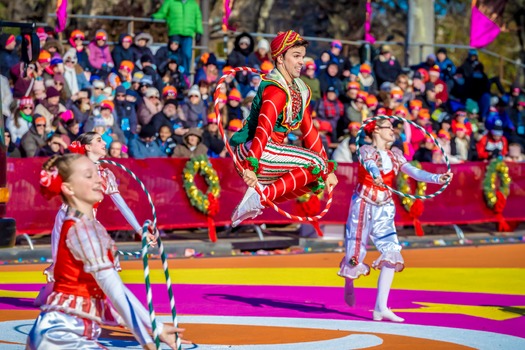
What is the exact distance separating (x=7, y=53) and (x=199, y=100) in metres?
3.36

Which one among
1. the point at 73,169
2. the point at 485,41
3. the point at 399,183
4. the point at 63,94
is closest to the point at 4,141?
the point at 63,94

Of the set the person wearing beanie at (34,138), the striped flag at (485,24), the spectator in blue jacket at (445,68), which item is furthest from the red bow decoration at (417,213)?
the striped flag at (485,24)

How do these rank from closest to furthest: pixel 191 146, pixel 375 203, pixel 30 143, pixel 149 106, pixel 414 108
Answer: pixel 375 203 → pixel 30 143 → pixel 191 146 → pixel 149 106 → pixel 414 108

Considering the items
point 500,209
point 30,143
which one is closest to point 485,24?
point 500,209

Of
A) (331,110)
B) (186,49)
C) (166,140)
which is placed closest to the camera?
(166,140)

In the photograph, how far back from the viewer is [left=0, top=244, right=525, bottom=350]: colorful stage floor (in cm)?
1068

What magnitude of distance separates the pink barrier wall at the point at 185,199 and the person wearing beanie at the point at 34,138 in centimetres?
64

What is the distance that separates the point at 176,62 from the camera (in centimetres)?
2253

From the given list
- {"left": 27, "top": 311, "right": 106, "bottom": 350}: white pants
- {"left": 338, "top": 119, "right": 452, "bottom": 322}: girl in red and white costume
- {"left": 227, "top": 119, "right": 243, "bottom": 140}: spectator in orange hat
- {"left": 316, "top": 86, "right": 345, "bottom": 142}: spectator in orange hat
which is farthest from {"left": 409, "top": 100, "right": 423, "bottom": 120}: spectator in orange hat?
{"left": 27, "top": 311, "right": 106, "bottom": 350}: white pants

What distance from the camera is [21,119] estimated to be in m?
19.2

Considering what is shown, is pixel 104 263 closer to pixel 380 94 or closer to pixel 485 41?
pixel 380 94

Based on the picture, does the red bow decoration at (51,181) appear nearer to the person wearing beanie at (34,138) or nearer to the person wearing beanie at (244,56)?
the person wearing beanie at (34,138)

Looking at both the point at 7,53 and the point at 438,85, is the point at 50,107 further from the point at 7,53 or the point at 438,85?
the point at 438,85

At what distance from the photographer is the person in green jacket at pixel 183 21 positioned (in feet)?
76.3
